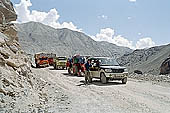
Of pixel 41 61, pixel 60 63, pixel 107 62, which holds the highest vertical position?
pixel 41 61

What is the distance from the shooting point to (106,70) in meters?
15.5

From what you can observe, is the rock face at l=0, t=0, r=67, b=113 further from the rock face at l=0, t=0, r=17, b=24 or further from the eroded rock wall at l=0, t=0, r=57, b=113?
the rock face at l=0, t=0, r=17, b=24

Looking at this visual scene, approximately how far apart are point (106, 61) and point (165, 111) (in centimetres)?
920

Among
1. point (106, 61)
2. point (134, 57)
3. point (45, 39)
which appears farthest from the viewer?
point (45, 39)

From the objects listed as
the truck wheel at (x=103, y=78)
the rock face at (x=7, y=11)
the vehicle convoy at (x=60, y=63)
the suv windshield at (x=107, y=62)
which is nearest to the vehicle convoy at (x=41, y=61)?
the vehicle convoy at (x=60, y=63)

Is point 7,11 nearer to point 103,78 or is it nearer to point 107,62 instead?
point 107,62

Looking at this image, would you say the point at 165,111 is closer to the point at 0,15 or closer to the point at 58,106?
the point at 58,106

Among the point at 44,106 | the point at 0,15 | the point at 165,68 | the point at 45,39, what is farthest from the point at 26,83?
the point at 45,39

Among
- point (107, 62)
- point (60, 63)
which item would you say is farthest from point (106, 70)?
point (60, 63)

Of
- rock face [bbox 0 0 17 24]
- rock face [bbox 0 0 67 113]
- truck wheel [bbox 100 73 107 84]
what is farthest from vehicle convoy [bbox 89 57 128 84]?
rock face [bbox 0 0 17 24]

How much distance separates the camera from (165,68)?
6222 centimetres

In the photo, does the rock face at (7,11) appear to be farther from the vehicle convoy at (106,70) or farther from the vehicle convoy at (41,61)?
the vehicle convoy at (41,61)

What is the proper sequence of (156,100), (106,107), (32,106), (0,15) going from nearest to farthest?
(32,106)
(106,107)
(156,100)
(0,15)

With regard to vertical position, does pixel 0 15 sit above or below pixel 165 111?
above
